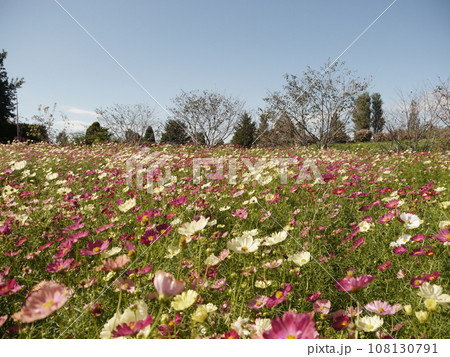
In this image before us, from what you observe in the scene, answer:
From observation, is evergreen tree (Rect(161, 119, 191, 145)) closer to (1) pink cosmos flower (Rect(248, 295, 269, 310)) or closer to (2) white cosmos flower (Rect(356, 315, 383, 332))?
(1) pink cosmos flower (Rect(248, 295, 269, 310))

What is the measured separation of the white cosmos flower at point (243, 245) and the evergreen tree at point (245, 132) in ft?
49.5

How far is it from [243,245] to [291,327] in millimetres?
553

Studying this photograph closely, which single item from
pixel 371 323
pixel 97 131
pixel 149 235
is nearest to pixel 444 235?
pixel 371 323

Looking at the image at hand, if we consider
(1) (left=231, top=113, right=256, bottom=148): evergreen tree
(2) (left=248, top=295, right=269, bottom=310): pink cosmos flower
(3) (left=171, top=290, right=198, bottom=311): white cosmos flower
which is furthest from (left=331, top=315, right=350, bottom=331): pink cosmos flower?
(1) (left=231, top=113, right=256, bottom=148): evergreen tree

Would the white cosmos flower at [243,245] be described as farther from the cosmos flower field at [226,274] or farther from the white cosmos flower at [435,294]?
the white cosmos flower at [435,294]

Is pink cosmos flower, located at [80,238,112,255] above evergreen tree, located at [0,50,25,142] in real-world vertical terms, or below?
below

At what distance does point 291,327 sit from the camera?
623mm

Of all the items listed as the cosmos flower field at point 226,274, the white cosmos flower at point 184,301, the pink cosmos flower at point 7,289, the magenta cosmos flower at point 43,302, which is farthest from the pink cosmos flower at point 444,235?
the pink cosmos flower at point 7,289

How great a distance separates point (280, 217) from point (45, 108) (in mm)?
16113

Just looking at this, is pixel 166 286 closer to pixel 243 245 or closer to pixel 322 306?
pixel 243 245

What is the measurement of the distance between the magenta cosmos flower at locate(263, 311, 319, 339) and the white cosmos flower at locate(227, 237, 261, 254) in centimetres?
46

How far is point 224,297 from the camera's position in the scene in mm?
1195

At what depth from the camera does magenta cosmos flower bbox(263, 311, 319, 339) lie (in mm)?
592

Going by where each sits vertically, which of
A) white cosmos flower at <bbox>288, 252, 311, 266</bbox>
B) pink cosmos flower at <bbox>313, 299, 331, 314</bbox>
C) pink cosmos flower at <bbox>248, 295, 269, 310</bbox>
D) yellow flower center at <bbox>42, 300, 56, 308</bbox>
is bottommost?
pink cosmos flower at <bbox>313, 299, 331, 314</bbox>
